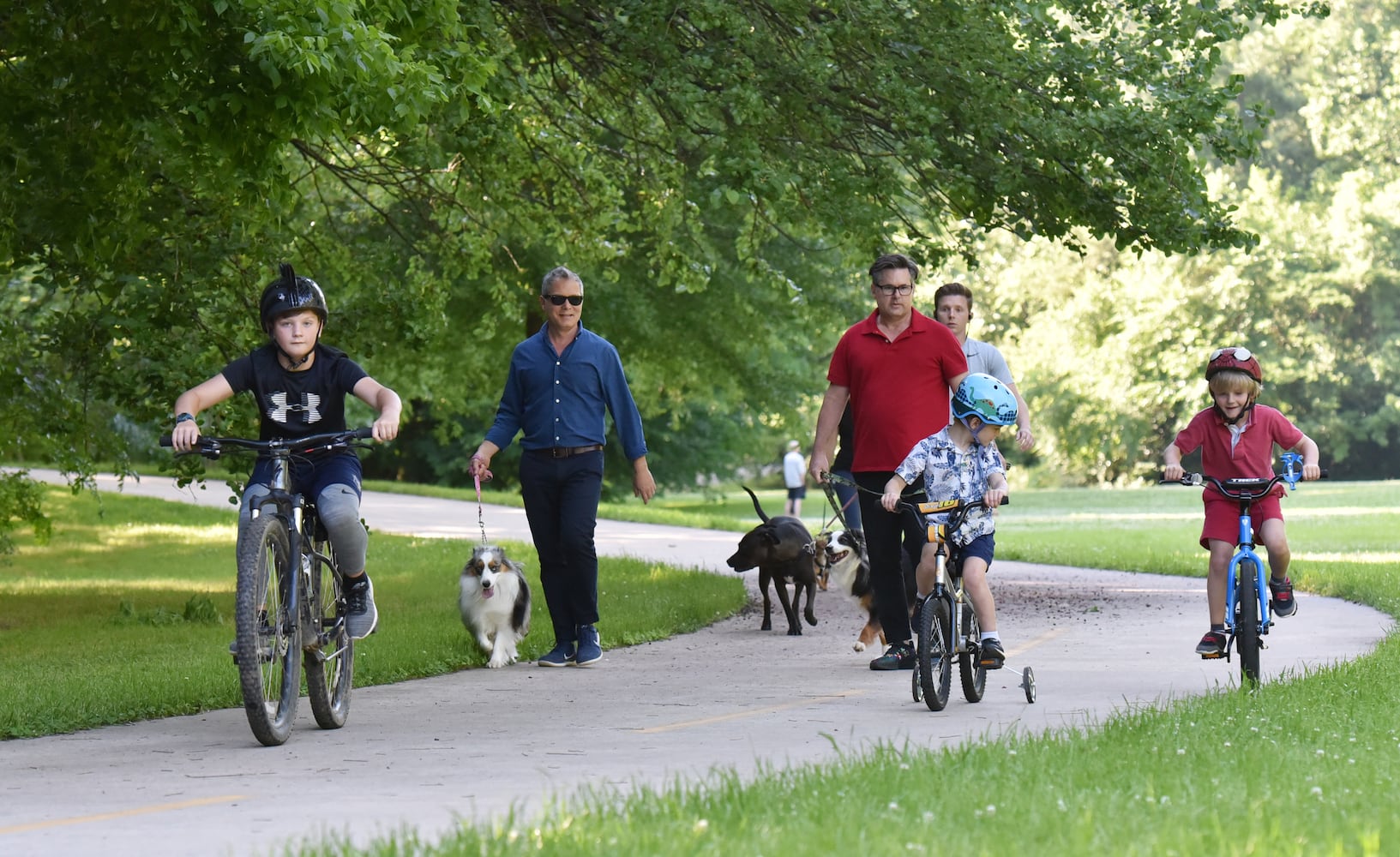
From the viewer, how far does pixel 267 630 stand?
7629 mm

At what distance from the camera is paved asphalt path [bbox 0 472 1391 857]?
5984 mm

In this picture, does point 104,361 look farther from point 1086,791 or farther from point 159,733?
point 1086,791

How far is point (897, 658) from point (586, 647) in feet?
6.55

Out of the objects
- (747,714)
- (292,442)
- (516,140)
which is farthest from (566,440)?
(516,140)

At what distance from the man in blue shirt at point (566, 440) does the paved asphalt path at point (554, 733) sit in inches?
18.9

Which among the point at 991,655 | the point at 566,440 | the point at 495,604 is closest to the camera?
the point at 991,655

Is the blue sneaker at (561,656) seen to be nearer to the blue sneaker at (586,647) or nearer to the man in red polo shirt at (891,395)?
the blue sneaker at (586,647)

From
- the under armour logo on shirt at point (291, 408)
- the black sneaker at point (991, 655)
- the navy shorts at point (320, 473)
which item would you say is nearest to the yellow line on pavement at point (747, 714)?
the black sneaker at point (991, 655)

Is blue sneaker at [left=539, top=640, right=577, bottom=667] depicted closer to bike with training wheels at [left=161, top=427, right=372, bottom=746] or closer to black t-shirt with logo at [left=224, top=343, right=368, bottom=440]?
bike with training wheels at [left=161, top=427, right=372, bottom=746]

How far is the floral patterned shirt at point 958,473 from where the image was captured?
9.05 meters

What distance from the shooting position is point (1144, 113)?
43.9 feet

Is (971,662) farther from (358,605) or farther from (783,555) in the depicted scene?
(783,555)

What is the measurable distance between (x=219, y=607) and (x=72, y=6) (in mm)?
7946

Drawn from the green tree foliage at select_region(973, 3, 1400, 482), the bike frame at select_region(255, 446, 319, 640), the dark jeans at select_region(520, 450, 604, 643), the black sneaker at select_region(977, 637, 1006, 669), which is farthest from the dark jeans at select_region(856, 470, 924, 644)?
the green tree foliage at select_region(973, 3, 1400, 482)
